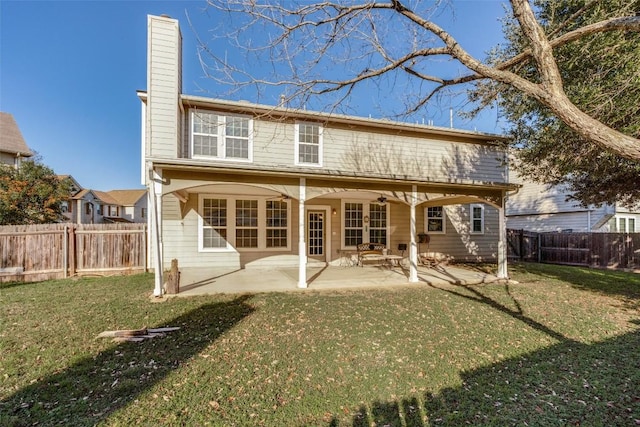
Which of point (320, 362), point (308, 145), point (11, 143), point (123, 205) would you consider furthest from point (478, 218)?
point (123, 205)

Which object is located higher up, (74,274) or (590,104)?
(590,104)

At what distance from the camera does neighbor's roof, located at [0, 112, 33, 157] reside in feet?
70.2

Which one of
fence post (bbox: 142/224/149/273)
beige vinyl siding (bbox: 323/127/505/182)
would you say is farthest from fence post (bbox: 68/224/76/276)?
beige vinyl siding (bbox: 323/127/505/182)

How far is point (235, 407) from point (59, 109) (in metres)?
23.5

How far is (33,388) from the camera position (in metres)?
3.30

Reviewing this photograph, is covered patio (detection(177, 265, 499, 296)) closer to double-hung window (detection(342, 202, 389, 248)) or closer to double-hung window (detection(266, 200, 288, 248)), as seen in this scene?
double-hung window (detection(266, 200, 288, 248))

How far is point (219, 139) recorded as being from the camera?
10.2m

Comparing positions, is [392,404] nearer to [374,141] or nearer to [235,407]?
[235,407]

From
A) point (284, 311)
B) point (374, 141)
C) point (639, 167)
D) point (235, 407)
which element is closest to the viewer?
point (235, 407)

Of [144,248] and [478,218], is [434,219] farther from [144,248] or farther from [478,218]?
[144,248]

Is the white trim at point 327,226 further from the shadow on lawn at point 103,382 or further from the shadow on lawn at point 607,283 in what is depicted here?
the shadow on lawn at point 607,283

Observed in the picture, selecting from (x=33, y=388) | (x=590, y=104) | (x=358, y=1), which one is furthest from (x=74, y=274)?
(x=590, y=104)

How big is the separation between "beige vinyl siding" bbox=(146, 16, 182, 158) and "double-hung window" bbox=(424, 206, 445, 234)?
1003cm

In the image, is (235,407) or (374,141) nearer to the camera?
(235,407)
